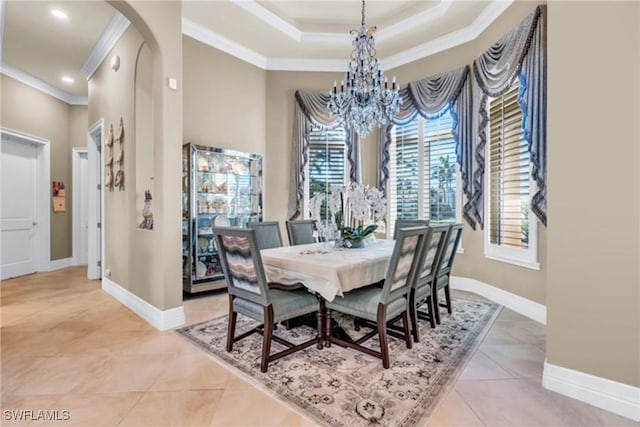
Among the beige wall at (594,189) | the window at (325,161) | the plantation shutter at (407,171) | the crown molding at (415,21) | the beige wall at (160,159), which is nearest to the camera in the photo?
the beige wall at (594,189)

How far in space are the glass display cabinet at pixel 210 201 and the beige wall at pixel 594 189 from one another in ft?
11.8

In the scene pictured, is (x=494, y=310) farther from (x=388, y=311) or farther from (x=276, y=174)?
(x=276, y=174)

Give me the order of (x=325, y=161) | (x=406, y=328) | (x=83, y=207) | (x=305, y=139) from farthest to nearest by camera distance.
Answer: (x=83, y=207) → (x=325, y=161) → (x=305, y=139) → (x=406, y=328)

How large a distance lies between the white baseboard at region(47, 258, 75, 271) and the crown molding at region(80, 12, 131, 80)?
11.4 feet

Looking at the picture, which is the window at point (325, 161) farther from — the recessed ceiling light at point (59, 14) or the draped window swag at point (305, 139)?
the recessed ceiling light at point (59, 14)

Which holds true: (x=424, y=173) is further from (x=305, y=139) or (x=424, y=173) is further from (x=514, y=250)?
(x=305, y=139)

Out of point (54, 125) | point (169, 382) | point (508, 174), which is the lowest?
point (169, 382)

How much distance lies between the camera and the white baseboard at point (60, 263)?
590 centimetres

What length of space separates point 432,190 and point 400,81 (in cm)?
181

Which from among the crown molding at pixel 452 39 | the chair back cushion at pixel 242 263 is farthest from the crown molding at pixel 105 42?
the crown molding at pixel 452 39

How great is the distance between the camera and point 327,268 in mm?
2281

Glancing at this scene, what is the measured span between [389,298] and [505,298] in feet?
7.56

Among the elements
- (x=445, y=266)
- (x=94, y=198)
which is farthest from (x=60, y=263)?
(x=445, y=266)

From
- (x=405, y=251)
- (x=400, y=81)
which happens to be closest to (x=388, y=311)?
(x=405, y=251)
